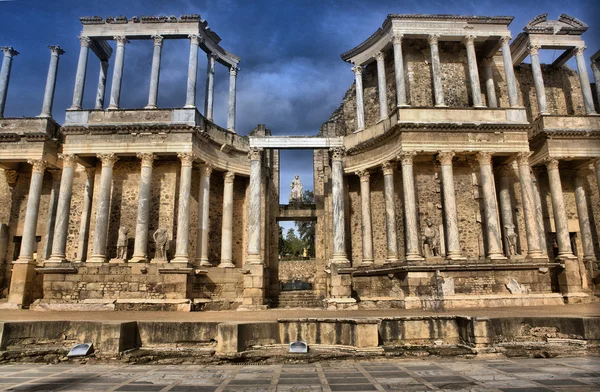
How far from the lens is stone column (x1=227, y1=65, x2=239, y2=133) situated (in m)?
24.0

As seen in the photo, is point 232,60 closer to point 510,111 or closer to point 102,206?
point 102,206

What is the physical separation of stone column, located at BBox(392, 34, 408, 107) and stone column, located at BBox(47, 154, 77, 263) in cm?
1624

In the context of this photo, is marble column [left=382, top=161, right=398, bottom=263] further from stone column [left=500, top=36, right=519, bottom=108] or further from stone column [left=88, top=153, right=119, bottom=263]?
stone column [left=88, top=153, right=119, bottom=263]

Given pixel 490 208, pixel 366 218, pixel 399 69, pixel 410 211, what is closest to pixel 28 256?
pixel 366 218

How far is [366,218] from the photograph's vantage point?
20516mm

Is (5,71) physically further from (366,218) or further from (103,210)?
(366,218)

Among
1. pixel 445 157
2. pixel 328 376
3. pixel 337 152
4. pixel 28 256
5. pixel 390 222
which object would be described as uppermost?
pixel 337 152

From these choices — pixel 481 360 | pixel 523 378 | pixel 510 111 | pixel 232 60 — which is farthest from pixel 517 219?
pixel 232 60

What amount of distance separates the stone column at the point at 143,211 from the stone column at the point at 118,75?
3467mm

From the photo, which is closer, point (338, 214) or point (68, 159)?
point (338, 214)

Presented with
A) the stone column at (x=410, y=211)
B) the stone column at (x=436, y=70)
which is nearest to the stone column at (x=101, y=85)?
the stone column at (x=410, y=211)

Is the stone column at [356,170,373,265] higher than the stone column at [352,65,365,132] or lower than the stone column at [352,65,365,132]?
lower

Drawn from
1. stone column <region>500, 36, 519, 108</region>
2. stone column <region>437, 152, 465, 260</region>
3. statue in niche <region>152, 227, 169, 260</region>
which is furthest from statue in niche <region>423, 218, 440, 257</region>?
statue in niche <region>152, 227, 169, 260</region>

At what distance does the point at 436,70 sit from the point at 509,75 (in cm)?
389
